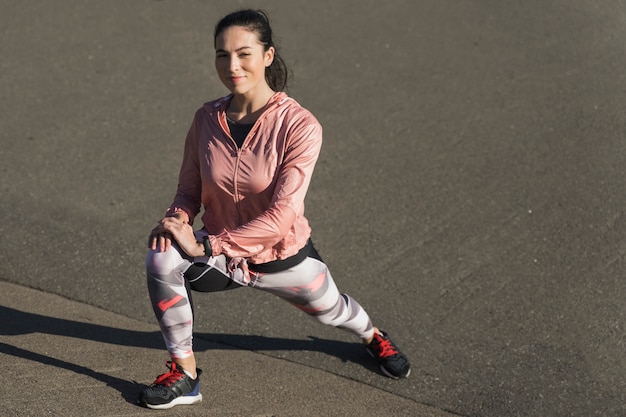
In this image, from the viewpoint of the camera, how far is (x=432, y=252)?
247 inches

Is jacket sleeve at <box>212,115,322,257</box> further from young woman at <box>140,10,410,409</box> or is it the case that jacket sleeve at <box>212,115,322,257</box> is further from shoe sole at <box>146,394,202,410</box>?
shoe sole at <box>146,394,202,410</box>

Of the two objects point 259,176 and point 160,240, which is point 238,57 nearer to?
point 259,176

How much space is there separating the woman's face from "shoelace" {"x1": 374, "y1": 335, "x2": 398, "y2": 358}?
1630 millimetres

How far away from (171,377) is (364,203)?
8.54 feet

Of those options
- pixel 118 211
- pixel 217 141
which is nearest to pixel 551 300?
pixel 217 141

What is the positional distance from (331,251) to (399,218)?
2.08 feet

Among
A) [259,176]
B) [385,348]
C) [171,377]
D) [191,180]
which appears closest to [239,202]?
[259,176]

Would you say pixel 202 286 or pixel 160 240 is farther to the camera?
pixel 202 286

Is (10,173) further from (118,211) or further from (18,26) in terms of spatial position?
(18,26)

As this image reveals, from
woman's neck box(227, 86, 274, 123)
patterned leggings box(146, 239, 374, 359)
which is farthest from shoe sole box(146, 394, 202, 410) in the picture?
woman's neck box(227, 86, 274, 123)

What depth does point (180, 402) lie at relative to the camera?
4684 millimetres

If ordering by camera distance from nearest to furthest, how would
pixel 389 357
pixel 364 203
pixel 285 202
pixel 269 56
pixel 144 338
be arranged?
pixel 285 202, pixel 269 56, pixel 389 357, pixel 144 338, pixel 364 203

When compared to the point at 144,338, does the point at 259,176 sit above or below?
above

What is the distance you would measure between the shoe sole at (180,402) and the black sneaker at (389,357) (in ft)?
3.30
